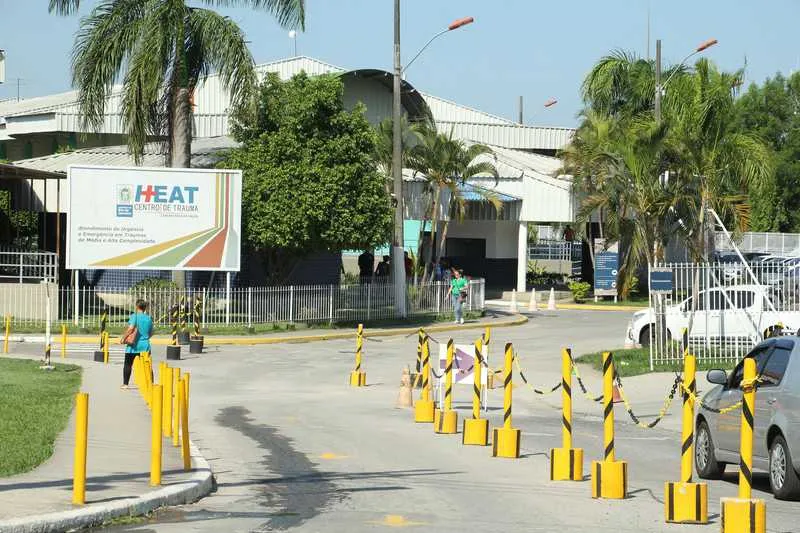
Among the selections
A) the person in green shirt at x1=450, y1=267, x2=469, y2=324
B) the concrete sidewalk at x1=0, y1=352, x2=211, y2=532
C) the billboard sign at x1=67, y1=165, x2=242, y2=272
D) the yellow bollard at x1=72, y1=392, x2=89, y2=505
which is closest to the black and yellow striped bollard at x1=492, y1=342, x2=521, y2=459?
the concrete sidewalk at x1=0, y1=352, x2=211, y2=532

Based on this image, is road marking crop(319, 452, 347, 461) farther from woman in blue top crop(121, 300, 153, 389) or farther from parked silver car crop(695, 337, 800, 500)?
woman in blue top crop(121, 300, 153, 389)

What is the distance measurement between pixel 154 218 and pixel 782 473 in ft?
87.9

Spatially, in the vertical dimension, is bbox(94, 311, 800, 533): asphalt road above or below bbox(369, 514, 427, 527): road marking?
below

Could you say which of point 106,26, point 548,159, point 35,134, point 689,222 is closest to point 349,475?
point 106,26

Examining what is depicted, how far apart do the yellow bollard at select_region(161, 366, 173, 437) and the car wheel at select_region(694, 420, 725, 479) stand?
234 inches

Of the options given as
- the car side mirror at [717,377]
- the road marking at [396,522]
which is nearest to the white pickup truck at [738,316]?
the car side mirror at [717,377]

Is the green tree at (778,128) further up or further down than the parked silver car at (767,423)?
further up

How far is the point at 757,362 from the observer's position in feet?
45.3

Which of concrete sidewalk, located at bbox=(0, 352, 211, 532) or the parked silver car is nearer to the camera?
concrete sidewalk, located at bbox=(0, 352, 211, 532)

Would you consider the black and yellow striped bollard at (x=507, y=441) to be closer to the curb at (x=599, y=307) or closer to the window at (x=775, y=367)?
the window at (x=775, y=367)

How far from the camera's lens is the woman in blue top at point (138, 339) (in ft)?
73.9

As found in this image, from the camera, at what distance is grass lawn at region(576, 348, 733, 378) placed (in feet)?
85.5

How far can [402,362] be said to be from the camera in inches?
1197

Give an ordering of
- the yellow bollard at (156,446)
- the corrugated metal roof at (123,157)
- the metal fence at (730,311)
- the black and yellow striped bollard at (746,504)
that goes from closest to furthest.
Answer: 1. the black and yellow striped bollard at (746,504)
2. the yellow bollard at (156,446)
3. the metal fence at (730,311)
4. the corrugated metal roof at (123,157)
